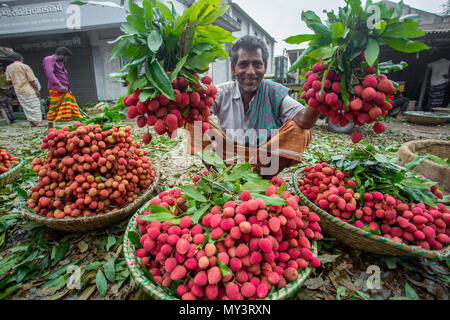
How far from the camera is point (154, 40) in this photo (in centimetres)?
89

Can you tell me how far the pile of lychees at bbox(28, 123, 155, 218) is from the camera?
1.38m

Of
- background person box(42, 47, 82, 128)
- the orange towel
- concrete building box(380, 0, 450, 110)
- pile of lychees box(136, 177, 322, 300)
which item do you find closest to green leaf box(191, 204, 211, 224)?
pile of lychees box(136, 177, 322, 300)

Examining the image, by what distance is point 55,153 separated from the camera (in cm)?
146

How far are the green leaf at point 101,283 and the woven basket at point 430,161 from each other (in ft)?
7.40

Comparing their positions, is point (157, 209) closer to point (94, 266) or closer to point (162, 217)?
point (162, 217)

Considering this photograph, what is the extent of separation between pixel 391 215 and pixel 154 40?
1.45 meters

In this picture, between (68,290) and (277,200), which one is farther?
(68,290)

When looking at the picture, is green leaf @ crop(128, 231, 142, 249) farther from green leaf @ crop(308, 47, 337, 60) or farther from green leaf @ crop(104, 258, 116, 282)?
green leaf @ crop(308, 47, 337, 60)

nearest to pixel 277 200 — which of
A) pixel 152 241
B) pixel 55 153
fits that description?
pixel 152 241

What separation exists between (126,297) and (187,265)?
21.1 inches

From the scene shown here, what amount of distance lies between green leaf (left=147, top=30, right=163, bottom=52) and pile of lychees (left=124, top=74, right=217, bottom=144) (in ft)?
0.48

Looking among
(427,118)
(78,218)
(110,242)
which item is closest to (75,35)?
(78,218)

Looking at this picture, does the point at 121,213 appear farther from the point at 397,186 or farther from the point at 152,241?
the point at 397,186

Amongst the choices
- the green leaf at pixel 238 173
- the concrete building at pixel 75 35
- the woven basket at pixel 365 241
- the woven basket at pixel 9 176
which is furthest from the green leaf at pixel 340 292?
the concrete building at pixel 75 35
